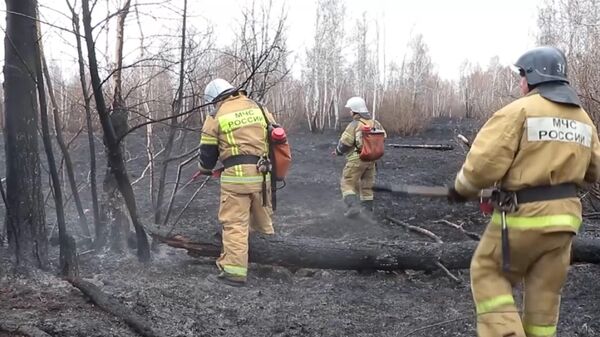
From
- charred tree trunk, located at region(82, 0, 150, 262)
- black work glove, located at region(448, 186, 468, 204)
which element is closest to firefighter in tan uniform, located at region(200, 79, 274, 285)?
charred tree trunk, located at region(82, 0, 150, 262)

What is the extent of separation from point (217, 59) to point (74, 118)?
1526 mm

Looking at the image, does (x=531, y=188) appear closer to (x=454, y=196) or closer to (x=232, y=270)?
(x=454, y=196)

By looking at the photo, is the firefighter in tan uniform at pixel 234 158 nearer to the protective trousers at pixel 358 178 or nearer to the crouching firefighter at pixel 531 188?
the crouching firefighter at pixel 531 188

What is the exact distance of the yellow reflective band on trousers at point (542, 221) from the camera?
9.16 feet

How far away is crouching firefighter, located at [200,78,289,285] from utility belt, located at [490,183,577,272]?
95.6 inches

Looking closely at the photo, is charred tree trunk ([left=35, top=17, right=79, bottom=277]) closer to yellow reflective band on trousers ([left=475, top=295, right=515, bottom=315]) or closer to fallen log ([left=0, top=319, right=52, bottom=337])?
fallen log ([left=0, top=319, right=52, bottom=337])

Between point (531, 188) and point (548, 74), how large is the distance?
58 cm

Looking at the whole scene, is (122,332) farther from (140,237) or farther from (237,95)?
(237,95)

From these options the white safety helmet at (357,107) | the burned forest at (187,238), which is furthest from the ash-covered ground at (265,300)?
the white safety helmet at (357,107)

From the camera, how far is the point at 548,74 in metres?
2.92

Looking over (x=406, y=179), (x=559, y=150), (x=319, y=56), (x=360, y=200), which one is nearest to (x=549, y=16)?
(x=319, y=56)

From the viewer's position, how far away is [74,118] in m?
5.87

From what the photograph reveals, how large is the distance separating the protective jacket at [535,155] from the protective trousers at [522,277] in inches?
3.2

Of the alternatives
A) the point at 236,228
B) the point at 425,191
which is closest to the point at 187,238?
the point at 236,228
